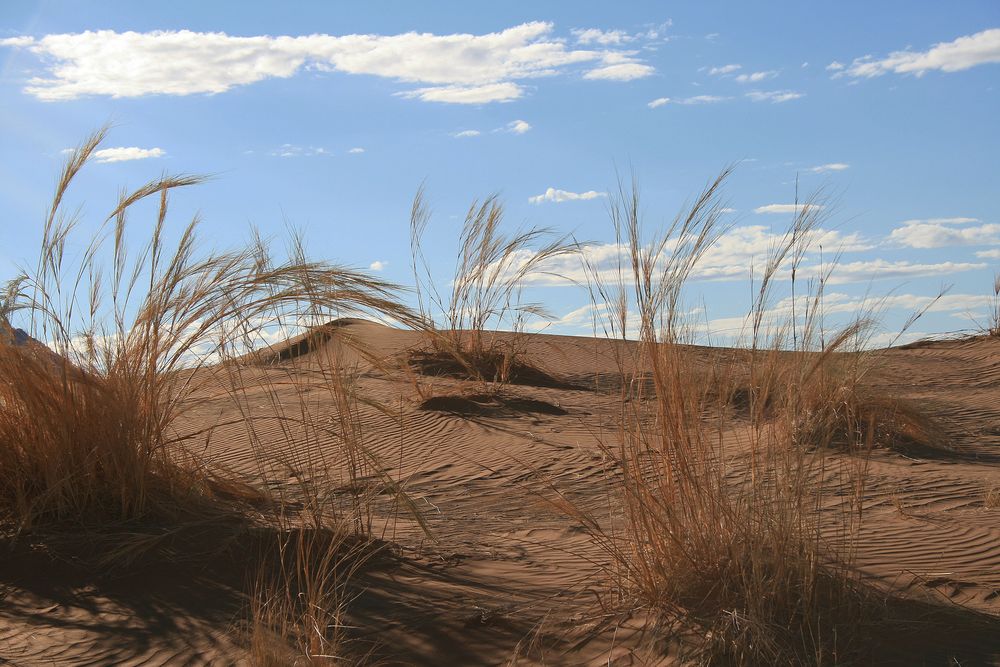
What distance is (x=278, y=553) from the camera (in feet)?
12.5

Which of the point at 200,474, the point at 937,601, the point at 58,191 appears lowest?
the point at 937,601

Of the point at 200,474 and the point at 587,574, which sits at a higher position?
the point at 200,474

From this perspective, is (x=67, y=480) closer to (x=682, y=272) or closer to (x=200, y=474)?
(x=200, y=474)

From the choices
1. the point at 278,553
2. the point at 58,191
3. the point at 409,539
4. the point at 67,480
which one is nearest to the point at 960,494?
the point at 409,539

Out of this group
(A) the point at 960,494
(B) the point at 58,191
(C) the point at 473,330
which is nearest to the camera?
(B) the point at 58,191

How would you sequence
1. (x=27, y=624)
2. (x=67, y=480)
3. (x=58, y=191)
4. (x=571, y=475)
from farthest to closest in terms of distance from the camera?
(x=571, y=475) < (x=58, y=191) < (x=67, y=480) < (x=27, y=624)

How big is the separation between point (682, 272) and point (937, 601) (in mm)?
1628

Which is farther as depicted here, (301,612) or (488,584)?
(488,584)

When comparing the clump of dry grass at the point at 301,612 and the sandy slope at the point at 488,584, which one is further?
the sandy slope at the point at 488,584

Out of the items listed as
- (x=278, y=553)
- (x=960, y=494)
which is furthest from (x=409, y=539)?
(x=960, y=494)

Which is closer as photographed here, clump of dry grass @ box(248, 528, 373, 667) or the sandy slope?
clump of dry grass @ box(248, 528, 373, 667)

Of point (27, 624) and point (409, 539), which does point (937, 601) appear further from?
point (27, 624)

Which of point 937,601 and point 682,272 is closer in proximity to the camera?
point 682,272

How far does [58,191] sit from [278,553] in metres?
2.09
